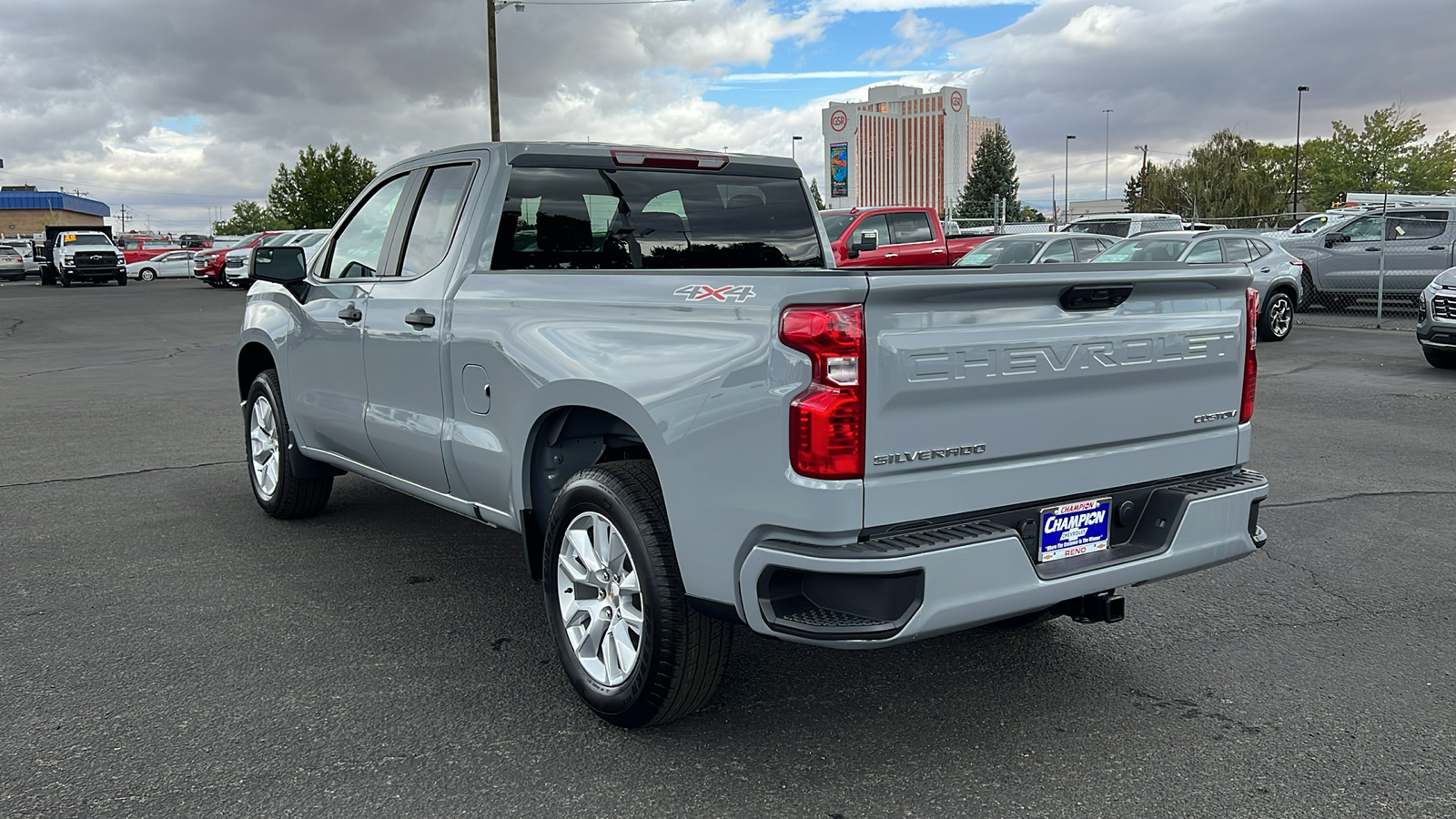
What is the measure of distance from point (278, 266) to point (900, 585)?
395cm

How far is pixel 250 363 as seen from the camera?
6.73m

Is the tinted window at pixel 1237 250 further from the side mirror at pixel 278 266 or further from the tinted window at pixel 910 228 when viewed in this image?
the side mirror at pixel 278 266

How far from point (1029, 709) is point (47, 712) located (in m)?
3.22

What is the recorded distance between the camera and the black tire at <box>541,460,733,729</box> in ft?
11.0

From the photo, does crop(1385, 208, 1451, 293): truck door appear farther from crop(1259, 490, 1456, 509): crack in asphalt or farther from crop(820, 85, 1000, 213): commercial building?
crop(820, 85, 1000, 213): commercial building

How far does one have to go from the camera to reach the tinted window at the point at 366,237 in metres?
5.28

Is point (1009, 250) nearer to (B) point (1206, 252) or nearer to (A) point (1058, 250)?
(A) point (1058, 250)

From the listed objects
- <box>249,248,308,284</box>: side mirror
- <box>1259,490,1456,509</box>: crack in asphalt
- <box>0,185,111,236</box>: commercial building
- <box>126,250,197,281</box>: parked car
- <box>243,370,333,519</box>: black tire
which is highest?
<box>0,185,111,236</box>: commercial building

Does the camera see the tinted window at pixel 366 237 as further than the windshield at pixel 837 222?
No

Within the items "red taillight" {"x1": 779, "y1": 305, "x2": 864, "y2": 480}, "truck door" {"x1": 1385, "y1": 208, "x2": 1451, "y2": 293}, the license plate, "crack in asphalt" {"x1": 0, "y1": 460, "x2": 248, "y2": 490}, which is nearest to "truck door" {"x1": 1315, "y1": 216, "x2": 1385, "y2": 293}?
"truck door" {"x1": 1385, "y1": 208, "x2": 1451, "y2": 293}

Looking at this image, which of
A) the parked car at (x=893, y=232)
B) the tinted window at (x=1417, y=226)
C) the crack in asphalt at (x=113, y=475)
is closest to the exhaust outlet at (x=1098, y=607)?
the crack in asphalt at (x=113, y=475)

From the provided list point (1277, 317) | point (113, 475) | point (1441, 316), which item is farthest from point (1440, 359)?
point (113, 475)

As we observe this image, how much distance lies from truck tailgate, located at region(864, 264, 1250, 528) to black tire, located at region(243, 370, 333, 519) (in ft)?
13.6

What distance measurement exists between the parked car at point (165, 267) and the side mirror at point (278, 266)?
1830 inches
